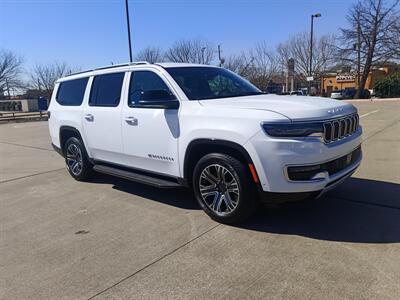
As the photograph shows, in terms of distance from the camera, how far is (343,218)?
4516mm

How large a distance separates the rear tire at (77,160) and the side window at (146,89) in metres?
1.71

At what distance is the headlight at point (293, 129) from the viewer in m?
3.82

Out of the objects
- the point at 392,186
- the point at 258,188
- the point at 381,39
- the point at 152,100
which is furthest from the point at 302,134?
the point at 381,39

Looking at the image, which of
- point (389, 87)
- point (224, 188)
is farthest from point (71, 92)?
point (389, 87)

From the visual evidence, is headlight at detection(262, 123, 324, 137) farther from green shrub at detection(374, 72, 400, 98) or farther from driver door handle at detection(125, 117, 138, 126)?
green shrub at detection(374, 72, 400, 98)

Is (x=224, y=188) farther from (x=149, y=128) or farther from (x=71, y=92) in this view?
(x=71, y=92)

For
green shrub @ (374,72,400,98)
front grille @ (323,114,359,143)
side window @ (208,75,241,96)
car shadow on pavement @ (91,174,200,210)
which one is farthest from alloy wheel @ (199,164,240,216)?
green shrub @ (374,72,400,98)

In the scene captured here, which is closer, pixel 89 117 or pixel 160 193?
pixel 160 193

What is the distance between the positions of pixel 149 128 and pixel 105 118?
3.55ft

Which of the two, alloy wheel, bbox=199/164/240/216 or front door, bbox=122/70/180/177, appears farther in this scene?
front door, bbox=122/70/180/177

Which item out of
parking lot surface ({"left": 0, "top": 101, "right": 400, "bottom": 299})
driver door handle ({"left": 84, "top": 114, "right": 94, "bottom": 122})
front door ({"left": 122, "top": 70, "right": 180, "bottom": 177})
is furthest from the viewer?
driver door handle ({"left": 84, "top": 114, "right": 94, "bottom": 122})

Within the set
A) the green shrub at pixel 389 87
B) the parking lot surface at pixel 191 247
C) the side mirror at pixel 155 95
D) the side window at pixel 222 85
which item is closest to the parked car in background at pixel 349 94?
the green shrub at pixel 389 87

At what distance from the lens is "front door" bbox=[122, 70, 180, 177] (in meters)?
4.83

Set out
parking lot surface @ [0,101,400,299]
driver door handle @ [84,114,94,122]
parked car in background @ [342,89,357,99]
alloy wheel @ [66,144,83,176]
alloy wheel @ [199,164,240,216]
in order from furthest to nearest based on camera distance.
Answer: parked car in background @ [342,89,357,99], alloy wheel @ [66,144,83,176], driver door handle @ [84,114,94,122], alloy wheel @ [199,164,240,216], parking lot surface @ [0,101,400,299]
